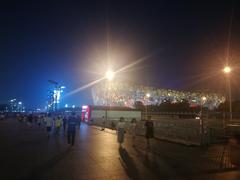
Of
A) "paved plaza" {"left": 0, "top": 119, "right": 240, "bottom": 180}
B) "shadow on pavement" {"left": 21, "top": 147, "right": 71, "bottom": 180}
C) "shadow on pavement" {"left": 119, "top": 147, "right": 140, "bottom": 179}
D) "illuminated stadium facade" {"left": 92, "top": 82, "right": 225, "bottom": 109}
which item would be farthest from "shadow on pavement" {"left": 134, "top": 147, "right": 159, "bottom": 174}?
"illuminated stadium facade" {"left": 92, "top": 82, "right": 225, "bottom": 109}

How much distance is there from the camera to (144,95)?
12094 centimetres

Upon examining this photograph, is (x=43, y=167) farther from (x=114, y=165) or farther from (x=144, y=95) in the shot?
(x=144, y=95)

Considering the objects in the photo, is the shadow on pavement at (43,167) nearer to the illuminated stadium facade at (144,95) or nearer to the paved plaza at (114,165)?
the paved plaza at (114,165)

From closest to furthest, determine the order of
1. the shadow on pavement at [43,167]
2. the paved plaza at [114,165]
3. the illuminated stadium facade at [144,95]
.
A: 1. the shadow on pavement at [43,167]
2. the paved plaza at [114,165]
3. the illuminated stadium facade at [144,95]

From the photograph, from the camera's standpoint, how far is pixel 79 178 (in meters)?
7.94

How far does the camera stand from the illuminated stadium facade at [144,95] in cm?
10405

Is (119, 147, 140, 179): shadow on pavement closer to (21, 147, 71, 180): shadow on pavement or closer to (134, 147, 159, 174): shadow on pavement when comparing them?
(134, 147, 159, 174): shadow on pavement

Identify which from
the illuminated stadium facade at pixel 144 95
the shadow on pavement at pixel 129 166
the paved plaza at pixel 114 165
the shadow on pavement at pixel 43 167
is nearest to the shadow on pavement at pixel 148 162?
the paved plaza at pixel 114 165

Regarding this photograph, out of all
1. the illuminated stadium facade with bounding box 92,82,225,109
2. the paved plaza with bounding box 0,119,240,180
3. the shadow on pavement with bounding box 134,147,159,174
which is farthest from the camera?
the illuminated stadium facade with bounding box 92,82,225,109

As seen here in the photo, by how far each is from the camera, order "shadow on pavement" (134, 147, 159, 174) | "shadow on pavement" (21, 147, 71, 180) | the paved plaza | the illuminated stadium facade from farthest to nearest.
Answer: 1. the illuminated stadium facade
2. "shadow on pavement" (134, 147, 159, 174)
3. the paved plaza
4. "shadow on pavement" (21, 147, 71, 180)

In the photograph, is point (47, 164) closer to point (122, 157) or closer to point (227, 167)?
point (122, 157)

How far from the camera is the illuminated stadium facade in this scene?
104050 mm

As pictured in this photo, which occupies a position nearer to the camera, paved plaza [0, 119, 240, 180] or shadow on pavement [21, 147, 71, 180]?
shadow on pavement [21, 147, 71, 180]

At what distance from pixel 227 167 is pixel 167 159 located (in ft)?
7.38
